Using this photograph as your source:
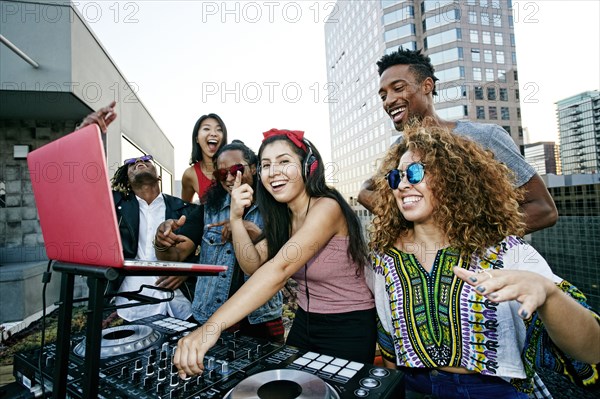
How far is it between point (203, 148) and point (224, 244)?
1.43 meters

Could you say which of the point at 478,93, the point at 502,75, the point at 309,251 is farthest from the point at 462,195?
the point at 502,75

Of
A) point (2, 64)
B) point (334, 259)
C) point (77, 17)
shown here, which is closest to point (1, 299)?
point (2, 64)

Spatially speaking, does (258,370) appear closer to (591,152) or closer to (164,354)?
(164,354)

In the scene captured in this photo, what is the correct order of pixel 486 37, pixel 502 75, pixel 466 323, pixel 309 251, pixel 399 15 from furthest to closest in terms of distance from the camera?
1. pixel 399 15
2. pixel 486 37
3. pixel 502 75
4. pixel 309 251
5. pixel 466 323

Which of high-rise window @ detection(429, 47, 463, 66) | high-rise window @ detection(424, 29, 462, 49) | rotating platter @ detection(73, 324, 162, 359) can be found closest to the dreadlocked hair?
rotating platter @ detection(73, 324, 162, 359)

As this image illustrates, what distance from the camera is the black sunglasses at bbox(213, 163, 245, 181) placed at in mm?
2143

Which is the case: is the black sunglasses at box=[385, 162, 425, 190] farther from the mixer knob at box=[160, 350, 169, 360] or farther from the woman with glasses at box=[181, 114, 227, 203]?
the woman with glasses at box=[181, 114, 227, 203]

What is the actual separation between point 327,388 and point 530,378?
3.28 feet

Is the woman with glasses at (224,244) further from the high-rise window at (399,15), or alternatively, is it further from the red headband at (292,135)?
the high-rise window at (399,15)

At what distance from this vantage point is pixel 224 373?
1.00m

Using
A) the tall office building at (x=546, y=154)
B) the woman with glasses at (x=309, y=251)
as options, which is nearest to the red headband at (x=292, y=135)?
the woman with glasses at (x=309, y=251)

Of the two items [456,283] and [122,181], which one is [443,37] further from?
[456,283]

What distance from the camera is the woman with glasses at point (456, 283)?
49.9 inches

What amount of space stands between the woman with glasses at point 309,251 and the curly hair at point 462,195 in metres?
0.22
